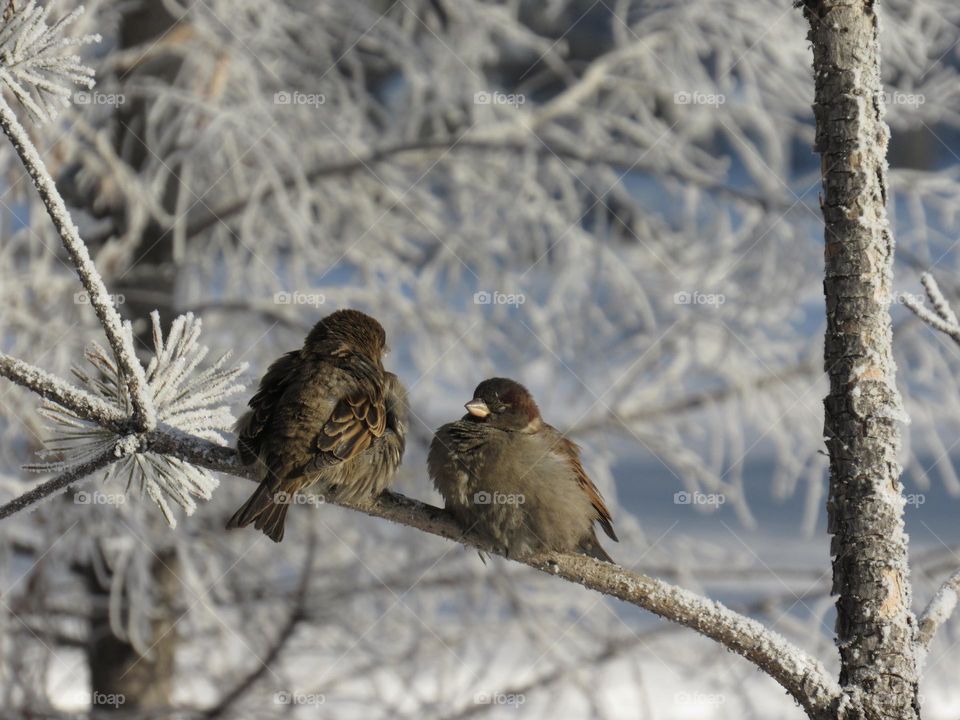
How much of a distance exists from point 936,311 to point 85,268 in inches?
54.1

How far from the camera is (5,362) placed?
5.24 ft

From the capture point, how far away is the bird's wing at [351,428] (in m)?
2.37

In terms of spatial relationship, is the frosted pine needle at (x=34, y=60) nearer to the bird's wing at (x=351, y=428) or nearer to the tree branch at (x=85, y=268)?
the tree branch at (x=85, y=268)

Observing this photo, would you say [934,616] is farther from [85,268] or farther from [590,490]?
[85,268]

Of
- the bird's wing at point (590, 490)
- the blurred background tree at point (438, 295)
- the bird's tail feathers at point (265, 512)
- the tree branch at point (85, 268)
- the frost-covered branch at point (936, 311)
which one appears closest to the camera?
the tree branch at point (85, 268)

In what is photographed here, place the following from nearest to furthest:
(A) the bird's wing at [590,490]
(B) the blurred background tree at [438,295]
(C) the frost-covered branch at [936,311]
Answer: (C) the frost-covered branch at [936,311]
(A) the bird's wing at [590,490]
(B) the blurred background tree at [438,295]

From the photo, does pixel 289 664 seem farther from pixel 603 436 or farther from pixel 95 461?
pixel 95 461

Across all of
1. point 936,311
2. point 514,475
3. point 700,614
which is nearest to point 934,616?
point 700,614

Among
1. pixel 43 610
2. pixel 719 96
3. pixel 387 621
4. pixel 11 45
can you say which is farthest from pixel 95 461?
pixel 719 96

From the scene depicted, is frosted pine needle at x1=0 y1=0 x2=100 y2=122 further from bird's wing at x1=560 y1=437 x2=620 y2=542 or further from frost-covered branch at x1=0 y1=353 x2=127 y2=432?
bird's wing at x1=560 y1=437 x2=620 y2=542

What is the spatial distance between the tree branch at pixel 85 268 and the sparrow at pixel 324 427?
1.50 ft

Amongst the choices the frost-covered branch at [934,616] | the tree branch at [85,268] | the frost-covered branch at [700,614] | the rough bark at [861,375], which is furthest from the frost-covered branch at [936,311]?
the tree branch at [85,268]

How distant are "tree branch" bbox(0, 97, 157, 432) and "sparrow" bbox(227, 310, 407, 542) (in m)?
0.46

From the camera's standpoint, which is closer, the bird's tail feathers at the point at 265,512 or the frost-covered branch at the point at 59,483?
the frost-covered branch at the point at 59,483
